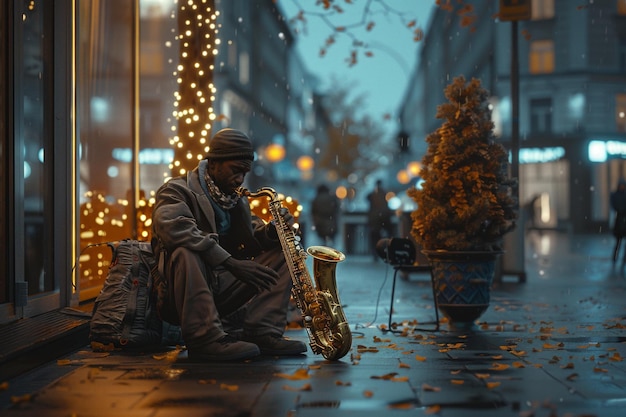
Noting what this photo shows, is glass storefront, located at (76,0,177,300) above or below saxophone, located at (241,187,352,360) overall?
above

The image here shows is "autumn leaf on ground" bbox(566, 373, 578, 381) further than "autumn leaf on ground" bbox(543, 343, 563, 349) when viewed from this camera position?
No

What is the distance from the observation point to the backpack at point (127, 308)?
7.15m

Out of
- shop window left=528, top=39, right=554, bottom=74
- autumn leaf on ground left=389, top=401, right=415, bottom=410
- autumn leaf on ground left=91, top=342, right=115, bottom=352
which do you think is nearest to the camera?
autumn leaf on ground left=389, top=401, right=415, bottom=410

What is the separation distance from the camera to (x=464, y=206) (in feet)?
30.1

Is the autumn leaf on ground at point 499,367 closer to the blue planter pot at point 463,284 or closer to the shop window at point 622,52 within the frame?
the blue planter pot at point 463,284

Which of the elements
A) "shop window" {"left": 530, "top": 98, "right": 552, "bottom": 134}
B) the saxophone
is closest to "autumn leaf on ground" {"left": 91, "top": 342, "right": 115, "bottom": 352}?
the saxophone

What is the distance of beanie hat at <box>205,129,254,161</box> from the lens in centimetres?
682

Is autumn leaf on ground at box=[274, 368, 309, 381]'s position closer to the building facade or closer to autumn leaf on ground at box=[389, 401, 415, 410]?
autumn leaf on ground at box=[389, 401, 415, 410]

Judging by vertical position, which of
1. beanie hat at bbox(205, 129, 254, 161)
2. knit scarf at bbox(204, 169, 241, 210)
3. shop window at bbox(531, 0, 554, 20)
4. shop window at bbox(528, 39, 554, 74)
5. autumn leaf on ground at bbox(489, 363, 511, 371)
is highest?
shop window at bbox(531, 0, 554, 20)

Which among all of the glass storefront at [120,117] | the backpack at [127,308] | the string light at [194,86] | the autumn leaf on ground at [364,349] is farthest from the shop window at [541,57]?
the backpack at [127,308]

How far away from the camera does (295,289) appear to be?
692 cm

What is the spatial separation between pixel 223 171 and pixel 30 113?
88.4 inches

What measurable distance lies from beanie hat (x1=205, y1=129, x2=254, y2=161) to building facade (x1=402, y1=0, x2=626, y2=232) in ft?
122

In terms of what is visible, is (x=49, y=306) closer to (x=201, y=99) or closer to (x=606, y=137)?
(x=201, y=99)
